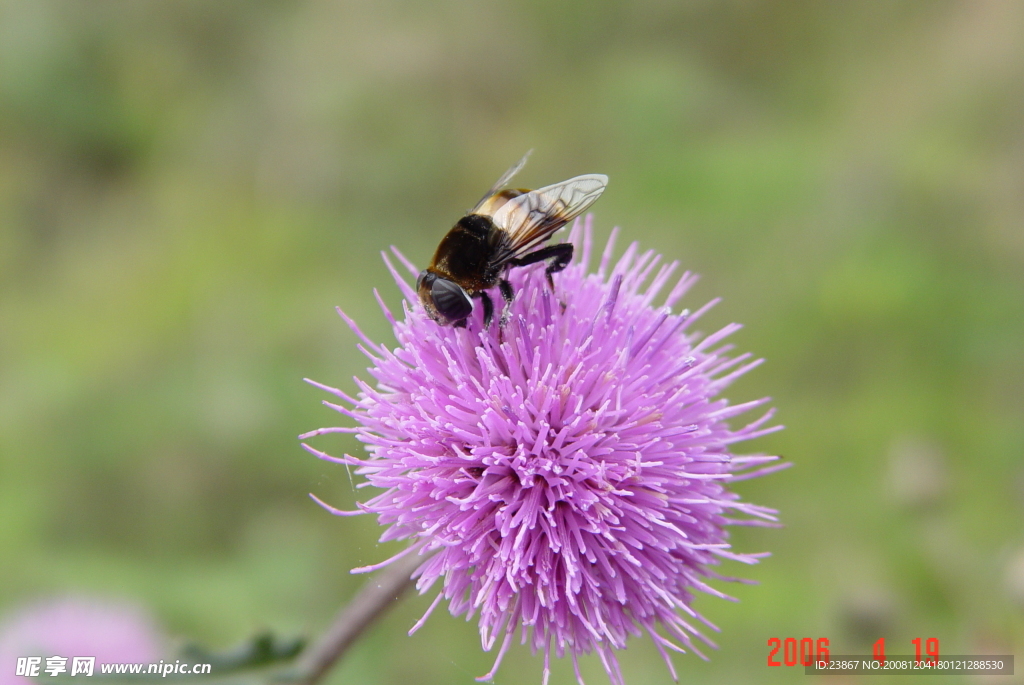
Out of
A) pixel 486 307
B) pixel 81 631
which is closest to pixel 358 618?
pixel 486 307

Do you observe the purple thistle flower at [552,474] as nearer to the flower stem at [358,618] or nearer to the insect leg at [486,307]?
the insect leg at [486,307]

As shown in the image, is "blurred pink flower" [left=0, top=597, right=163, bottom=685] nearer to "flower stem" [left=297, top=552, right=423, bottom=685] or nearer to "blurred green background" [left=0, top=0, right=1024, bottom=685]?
"blurred green background" [left=0, top=0, right=1024, bottom=685]

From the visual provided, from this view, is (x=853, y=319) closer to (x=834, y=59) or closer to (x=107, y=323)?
(x=834, y=59)

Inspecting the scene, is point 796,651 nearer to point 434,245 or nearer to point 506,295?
point 506,295

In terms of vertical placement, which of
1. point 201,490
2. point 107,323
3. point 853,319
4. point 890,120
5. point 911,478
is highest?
point 890,120

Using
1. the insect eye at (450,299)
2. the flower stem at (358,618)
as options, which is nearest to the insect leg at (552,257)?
the insect eye at (450,299)

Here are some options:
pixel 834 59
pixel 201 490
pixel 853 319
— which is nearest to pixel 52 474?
pixel 201 490

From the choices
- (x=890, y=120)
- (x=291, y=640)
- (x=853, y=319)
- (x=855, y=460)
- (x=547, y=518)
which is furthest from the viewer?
(x=890, y=120)
